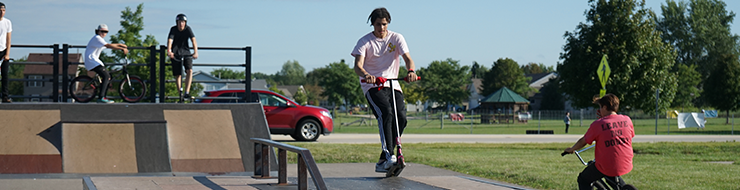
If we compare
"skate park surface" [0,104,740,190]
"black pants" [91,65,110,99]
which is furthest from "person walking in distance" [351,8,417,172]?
"black pants" [91,65,110,99]

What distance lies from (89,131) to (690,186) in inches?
286

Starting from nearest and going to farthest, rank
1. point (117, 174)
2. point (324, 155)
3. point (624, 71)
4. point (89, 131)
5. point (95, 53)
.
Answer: point (117, 174), point (89, 131), point (95, 53), point (324, 155), point (624, 71)

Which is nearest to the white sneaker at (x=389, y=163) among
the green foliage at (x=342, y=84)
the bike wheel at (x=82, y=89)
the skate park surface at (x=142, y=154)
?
the skate park surface at (x=142, y=154)

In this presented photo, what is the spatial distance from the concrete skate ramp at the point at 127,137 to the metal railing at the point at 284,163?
56 cm

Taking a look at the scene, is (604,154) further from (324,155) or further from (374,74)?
(324,155)

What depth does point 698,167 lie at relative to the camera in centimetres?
1088

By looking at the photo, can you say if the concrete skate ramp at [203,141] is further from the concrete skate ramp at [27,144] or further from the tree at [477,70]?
the tree at [477,70]

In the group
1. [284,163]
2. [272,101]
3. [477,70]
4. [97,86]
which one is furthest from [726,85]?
[477,70]

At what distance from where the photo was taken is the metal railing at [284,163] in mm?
5200

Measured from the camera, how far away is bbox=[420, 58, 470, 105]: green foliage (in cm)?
8144

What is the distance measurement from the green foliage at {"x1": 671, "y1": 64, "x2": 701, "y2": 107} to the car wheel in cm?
5672

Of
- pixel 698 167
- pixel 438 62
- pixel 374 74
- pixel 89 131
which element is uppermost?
pixel 438 62

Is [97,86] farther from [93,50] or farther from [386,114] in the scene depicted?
[386,114]

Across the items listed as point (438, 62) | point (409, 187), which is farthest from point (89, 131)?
point (438, 62)
